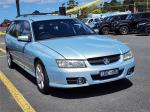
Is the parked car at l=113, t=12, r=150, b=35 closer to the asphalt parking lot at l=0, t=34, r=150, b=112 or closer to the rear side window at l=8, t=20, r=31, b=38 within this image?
the rear side window at l=8, t=20, r=31, b=38

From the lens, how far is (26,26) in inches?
400

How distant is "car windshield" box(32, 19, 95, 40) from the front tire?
34.7 inches

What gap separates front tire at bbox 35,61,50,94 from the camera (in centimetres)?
811

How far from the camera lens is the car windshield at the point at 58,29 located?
30.3ft

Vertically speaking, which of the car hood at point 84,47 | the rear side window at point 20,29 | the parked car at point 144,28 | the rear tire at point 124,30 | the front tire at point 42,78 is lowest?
the rear tire at point 124,30

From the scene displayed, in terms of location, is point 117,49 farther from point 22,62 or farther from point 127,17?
point 127,17

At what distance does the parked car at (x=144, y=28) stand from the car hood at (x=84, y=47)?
62.9ft

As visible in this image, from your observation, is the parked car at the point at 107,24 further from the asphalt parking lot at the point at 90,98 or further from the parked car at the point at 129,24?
the asphalt parking lot at the point at 90,98

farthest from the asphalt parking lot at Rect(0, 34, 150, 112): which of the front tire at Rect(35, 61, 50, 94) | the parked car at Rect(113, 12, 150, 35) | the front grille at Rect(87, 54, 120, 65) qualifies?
the parked car at Rect(113, 12, 150, 35)

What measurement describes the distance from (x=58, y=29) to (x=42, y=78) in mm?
1564

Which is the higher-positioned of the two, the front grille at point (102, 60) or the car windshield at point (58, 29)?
the car windshield at point (58, 29)

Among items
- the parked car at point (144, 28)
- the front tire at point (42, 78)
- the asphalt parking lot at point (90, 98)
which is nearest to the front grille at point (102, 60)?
the asphalt parking lot at point (90, 98)

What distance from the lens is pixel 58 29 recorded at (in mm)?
9430

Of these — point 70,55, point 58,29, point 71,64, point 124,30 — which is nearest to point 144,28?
point 124,30
